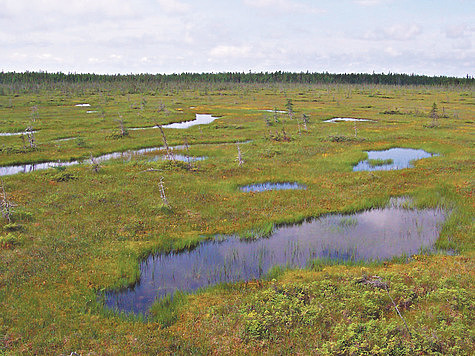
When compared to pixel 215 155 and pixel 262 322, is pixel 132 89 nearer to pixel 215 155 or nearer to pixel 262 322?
pixel 215 155

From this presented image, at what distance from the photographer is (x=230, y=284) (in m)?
12.3

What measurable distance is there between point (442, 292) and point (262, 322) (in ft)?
18.7

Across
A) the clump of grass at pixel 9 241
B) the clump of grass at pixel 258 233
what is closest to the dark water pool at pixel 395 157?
the clump of grass at pixel 258 233

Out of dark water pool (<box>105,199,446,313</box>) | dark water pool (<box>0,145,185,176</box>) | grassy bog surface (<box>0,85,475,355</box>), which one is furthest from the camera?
dark water pool (<box>0,145,185,176</box>)

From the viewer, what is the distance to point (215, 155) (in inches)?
1329

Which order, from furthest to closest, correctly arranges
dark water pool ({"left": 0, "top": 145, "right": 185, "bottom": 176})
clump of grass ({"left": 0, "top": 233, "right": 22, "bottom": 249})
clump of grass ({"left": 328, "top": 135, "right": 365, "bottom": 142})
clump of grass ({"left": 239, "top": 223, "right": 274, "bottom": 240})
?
1. clump of grass ({"left": 328, "top": 135, "right": 365, "bottom": 142})
2. dark water pool ({"left": 0, "top": 145, "right": 185, "bottom": 176})
3. clump of grass ({"left": 239, "top": 223, "right": 274, "bottom": 240})
4. clump of grass ({"left": 0, "top": 233, "right": 22, "bottom": 249})

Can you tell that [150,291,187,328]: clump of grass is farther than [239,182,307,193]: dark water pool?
No

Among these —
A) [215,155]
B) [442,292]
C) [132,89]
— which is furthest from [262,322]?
[132,89]

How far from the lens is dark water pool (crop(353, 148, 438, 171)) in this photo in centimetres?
2856

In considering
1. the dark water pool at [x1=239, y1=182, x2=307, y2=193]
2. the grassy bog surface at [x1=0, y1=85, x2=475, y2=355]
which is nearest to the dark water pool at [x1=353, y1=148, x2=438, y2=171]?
the grassy bog surface at [x1=0, y1=85, x2=475, y2=355]

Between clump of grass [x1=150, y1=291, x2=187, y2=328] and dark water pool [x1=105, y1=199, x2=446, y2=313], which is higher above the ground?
dark water pool [x1=105, y1=199, x2=446, y2=313]

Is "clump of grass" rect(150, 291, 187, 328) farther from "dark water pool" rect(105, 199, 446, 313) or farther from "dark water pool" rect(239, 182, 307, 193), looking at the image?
"dark water pool" rect(239, 182, 307, 193)

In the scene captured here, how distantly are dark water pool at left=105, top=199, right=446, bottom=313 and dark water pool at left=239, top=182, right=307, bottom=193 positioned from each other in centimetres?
546

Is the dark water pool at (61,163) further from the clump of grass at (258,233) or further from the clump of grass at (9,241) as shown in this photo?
the clump of grass at (258,233)
